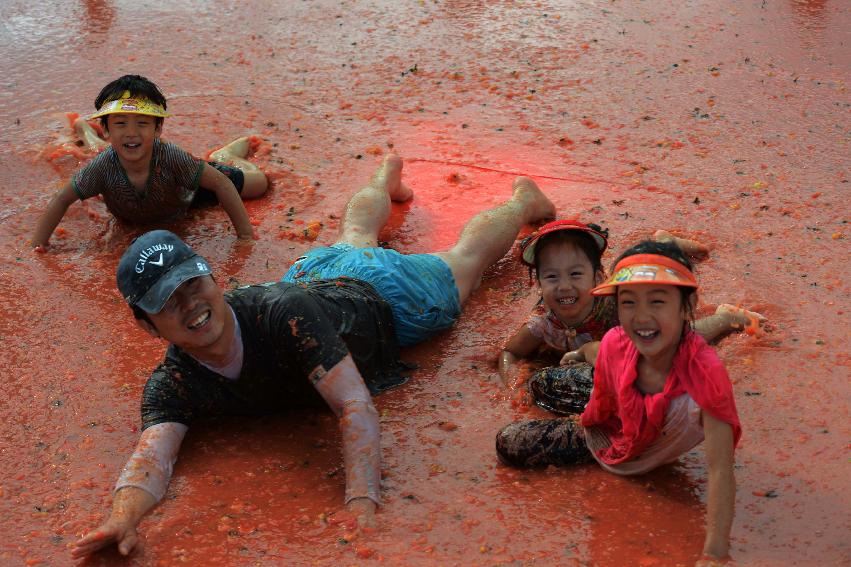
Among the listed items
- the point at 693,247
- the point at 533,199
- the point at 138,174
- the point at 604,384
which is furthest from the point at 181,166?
the point at 604,384

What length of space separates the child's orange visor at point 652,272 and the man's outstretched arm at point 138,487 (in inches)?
64.3

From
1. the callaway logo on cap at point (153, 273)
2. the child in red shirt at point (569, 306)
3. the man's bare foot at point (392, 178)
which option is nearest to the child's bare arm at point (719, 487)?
the child in red shirt at point (569, 306)

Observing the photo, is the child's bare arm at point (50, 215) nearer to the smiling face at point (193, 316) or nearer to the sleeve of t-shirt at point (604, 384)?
the smiling face at point (193, 316)

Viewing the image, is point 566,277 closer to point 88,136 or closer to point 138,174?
point 138,174

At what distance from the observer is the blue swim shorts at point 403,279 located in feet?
13.8

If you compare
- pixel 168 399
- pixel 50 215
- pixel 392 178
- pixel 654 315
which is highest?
pixel 654 315

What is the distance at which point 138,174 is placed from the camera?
16.9ft

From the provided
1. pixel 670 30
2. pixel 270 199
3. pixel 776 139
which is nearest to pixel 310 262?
pixel 270 199

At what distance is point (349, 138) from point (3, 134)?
2.21 m

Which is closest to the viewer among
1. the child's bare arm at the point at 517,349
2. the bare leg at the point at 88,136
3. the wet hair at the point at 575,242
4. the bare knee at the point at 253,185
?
the wet hair at the point at 575,242

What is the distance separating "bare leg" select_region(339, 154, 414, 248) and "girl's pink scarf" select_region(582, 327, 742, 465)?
1.71 m

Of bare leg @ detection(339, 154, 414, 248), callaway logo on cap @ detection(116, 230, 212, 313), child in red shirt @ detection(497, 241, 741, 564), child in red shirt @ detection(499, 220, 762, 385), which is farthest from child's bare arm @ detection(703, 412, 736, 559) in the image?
bare leg @ detection(339, 154, 414, 248)

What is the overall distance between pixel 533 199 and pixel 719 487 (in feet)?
7.86

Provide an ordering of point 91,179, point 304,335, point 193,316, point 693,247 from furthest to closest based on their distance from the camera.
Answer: point 91,179 → point 693,247 → point 304,335 → point 193,316
